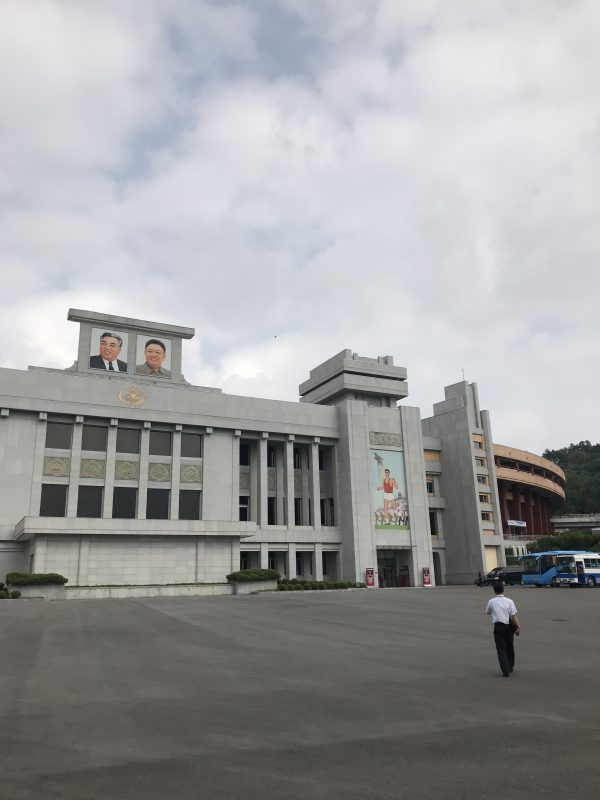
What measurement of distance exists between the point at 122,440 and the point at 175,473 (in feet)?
16.6

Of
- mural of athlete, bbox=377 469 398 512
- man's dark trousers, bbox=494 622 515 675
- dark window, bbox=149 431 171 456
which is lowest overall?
man's dark trousers, bbox=494 622 515 675

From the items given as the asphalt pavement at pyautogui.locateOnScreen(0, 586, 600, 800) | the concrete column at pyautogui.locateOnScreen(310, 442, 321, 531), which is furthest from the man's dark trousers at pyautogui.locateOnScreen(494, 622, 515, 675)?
the concrete column at pyautogui.locateOnScreen(310, 442, 321, 531)

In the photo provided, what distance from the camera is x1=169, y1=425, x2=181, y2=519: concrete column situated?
5059 centimetres

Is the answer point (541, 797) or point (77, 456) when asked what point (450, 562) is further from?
point (541, 797)

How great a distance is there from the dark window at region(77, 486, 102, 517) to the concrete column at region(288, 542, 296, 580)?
16327mm

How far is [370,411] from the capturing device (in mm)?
59969

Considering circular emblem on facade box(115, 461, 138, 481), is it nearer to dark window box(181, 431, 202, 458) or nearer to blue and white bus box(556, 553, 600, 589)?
dark window box(181, 431, 202, 458)

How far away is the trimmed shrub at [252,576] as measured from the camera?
43.1m

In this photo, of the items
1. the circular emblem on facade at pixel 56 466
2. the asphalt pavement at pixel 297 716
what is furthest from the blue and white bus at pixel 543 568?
the circular emblem on facade at pixel 56 466

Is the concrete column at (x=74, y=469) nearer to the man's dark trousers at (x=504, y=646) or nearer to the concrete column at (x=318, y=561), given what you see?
the concrete column at (x=318, y=561)

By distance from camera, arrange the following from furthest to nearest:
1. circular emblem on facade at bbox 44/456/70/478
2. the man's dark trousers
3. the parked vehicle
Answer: the parked vehicle → circular emblem on facade at bbox 44/456/70/478 → the man's dark trousers

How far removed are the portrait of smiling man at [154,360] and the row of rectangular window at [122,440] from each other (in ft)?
20.1

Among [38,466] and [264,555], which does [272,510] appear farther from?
[38,466]

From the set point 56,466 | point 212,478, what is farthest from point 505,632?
point 212,478
